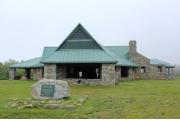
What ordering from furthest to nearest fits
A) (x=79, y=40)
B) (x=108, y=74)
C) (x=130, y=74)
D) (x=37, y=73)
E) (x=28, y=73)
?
(x=28, y=73)
(x=130, y=74)
(x=37, y=73)
(x=79, y=40)
(x=108, y=74)

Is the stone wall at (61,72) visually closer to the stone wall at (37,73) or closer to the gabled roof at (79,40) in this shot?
the gabled roof at (79,40)

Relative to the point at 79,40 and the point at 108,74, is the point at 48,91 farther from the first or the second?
the point at 79,40

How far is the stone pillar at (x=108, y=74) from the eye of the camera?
3131 cm

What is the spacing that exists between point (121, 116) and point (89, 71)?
2999 centimetres

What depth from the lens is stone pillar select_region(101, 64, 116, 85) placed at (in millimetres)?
31312

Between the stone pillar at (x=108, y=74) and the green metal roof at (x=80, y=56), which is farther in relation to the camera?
the green metal roof at (x=80, y=56)

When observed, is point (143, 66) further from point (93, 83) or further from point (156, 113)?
point (156, 113)

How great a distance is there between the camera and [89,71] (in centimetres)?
4353

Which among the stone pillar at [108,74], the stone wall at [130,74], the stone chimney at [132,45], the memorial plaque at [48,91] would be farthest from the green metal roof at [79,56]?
the stone chimney at [132,45]

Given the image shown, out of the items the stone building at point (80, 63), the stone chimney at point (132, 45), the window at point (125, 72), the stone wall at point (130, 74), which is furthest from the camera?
the stone chimney at point (132, 45)

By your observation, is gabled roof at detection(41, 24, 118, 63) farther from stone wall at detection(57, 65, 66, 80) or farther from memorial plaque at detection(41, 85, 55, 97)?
memorial plaque at detection(41, 85, 55, 97)

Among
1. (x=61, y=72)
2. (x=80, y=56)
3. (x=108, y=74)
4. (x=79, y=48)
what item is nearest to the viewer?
(x=108, y=74)

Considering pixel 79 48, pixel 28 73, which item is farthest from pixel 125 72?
pixel 28 73

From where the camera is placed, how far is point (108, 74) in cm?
3131
